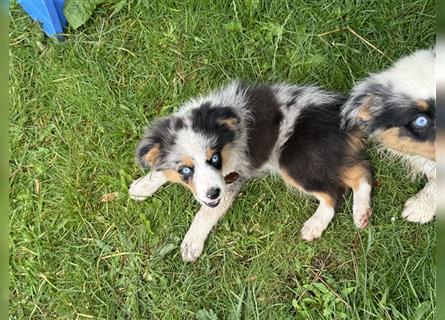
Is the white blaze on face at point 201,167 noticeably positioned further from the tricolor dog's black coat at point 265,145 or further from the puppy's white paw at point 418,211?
the puppy's white paw at point 418,211

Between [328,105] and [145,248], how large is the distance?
1.70 meters

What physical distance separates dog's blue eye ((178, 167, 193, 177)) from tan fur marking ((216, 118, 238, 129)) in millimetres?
338

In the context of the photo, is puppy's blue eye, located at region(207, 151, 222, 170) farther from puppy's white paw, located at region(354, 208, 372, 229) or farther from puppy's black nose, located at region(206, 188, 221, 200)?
puppy's white paw, located at region(354, 208, 372, 229)

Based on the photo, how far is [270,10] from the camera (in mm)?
3969

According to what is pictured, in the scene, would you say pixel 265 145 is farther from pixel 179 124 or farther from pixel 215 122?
pixel 179 124

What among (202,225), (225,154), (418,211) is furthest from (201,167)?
(418,211)

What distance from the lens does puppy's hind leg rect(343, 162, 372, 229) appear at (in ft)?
11.1

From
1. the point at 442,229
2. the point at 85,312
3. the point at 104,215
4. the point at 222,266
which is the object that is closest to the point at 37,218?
the point at 104,215

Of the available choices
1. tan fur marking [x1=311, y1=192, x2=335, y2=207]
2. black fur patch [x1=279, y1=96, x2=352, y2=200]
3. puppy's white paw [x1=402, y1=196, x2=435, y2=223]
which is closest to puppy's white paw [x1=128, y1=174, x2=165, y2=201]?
black fur patch [x1=279, y1=96, x2=352, y2=200]

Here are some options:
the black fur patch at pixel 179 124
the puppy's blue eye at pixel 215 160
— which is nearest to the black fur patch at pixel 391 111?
the puppy's blue eye at pixel 215 160

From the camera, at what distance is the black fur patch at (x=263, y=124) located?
332 centimetres

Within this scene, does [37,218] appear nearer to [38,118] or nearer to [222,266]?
[38,118]

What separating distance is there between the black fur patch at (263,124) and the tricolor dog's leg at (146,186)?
2.53 feet

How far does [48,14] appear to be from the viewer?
4008 mm
